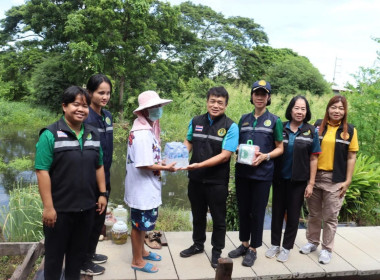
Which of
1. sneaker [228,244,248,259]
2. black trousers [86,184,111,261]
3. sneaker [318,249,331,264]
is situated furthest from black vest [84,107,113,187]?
sneaker [318,249,331,264]

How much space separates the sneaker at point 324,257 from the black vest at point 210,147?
1.28 metres

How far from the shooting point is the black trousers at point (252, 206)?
9.31ft

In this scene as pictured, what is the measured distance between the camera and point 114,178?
317 inches

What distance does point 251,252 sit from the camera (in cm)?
301

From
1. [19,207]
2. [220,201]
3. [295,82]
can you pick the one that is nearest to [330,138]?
[220,201]

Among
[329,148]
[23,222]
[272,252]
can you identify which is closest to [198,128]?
[329,148]

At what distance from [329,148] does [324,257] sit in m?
1.07

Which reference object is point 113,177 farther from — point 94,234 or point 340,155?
point 340,155

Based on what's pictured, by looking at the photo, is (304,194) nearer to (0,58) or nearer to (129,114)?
(129,114)

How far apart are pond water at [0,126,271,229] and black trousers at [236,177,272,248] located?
2.13 meters

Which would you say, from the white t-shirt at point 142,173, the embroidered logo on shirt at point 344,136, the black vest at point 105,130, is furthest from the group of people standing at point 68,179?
the embroidered logo on shirt at point 344,136

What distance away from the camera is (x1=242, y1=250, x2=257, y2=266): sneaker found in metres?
2.95

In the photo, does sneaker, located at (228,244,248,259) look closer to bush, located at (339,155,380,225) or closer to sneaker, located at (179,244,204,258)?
sneaker, located at (179,244,204,258)

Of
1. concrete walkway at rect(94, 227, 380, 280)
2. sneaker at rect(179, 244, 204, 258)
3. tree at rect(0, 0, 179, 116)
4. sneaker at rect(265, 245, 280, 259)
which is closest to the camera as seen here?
concrete walkway at rect(94, 227, 380, 280)
